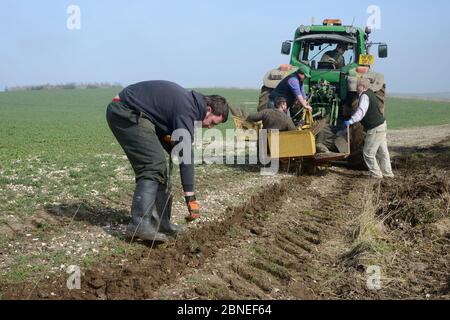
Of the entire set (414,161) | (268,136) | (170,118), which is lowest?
(414,161)

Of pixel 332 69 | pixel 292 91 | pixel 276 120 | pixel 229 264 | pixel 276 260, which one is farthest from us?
pixel 332 69

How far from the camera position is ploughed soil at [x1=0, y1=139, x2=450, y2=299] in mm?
4160

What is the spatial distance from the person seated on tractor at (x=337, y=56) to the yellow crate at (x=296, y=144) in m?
2.80

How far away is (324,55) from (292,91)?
1809mm

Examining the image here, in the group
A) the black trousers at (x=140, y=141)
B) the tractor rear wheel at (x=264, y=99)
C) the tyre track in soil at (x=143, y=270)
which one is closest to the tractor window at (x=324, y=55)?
the tractor rear wheel at (x=264, y=99)

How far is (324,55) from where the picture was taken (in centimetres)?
1118

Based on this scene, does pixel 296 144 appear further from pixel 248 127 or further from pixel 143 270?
pixel 143 270

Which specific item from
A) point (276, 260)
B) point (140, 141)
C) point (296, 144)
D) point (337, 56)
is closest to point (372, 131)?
point (296, 144)

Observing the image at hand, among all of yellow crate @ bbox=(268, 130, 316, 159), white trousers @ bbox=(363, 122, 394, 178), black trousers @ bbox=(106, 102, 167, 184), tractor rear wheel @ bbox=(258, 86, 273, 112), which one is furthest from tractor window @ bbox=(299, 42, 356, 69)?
black trousers @ bbox=(106, 102, 167, 184)

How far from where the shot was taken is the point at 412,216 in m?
6.09

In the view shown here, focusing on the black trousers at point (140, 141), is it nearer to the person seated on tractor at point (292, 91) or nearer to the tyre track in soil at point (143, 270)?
the tyre track in soil at point (143, 270)

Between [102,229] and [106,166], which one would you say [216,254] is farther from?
[106,166]
